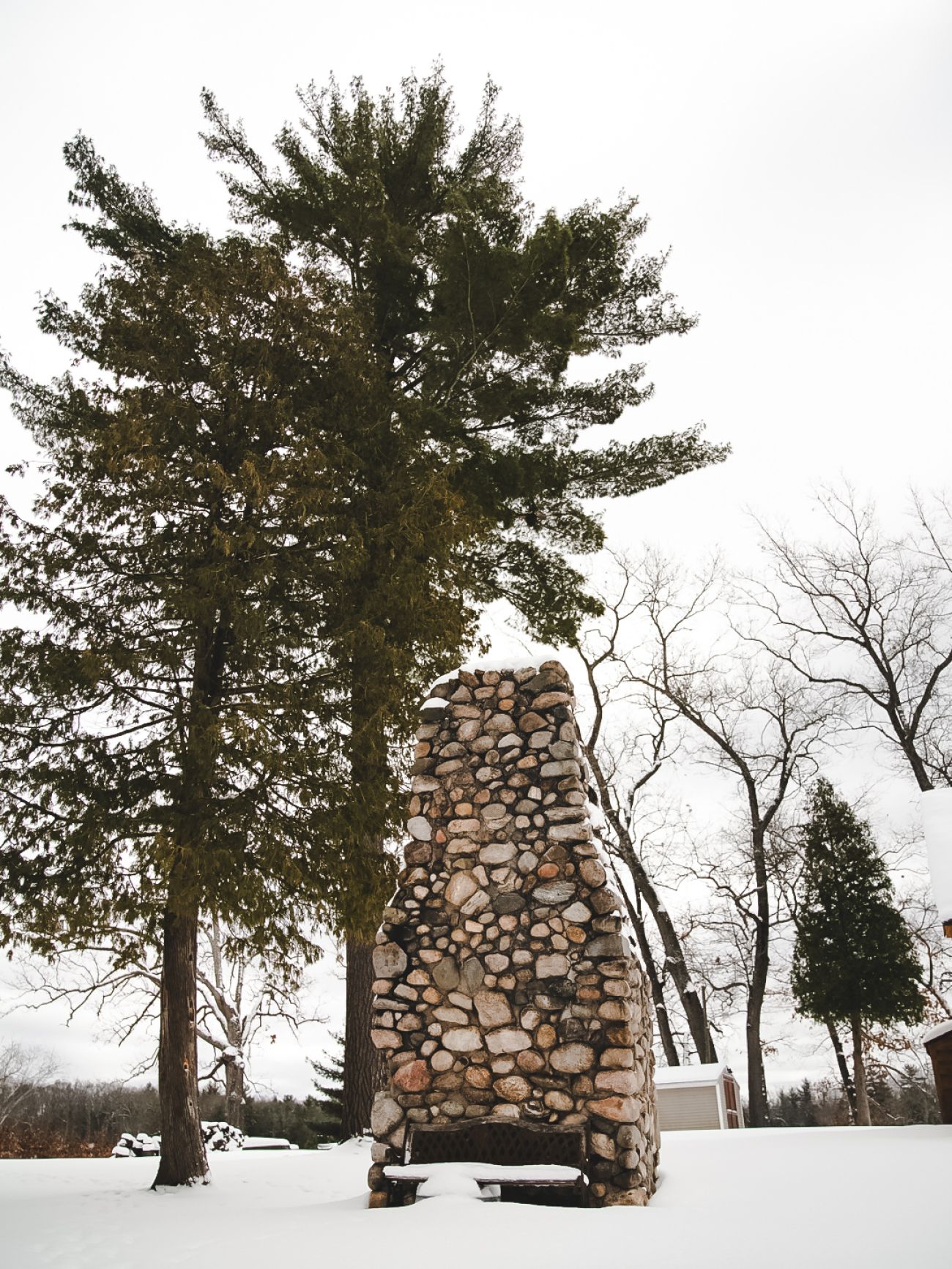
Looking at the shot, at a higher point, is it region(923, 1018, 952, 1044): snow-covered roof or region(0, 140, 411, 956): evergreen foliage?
region(0, 140, 411, 956): evergreen foliage

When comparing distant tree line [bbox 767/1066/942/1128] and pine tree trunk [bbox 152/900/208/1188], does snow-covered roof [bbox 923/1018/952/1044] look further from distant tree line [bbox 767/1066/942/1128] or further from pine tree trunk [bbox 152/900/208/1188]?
pine tree trunk [bbox 152/900/208/1188]

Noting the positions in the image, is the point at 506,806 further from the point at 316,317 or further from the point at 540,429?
the point at 540,429

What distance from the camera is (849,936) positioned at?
557 inches

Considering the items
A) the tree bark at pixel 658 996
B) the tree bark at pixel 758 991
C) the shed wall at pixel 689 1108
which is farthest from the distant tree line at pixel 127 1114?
the tree bark at pixel 758 991

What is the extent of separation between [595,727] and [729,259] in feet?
34.5

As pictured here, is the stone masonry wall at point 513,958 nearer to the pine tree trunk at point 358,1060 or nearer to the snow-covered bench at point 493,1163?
the snow-covered bench at point 493,1163

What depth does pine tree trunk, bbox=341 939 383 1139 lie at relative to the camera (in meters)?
9.06

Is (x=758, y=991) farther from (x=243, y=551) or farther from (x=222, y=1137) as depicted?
(x=243, y=551)

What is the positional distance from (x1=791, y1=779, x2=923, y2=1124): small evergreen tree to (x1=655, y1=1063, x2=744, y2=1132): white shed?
6.81ft

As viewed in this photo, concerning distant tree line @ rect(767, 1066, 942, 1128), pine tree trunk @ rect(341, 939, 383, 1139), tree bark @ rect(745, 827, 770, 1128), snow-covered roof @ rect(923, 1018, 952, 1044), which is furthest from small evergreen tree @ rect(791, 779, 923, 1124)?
pine tree trunk @ rect(341, 939, 383, 1139)

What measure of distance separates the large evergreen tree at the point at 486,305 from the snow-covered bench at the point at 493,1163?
424cm

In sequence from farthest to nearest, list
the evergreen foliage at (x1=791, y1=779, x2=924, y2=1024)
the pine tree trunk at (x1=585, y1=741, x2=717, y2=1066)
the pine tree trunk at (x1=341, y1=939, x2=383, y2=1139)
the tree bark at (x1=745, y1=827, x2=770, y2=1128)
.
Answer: the pine tree trunk at (x1=585, y1=741, x2=717, y2=1066) < the tree bark at (x1=745, y1=827, x2=770, y2=1128) < the evergreen foliage at (x1=791, y1=779, x2=924, y2=1024) < the pine tree trunk at (x1=341, y1=939, x2=383, y2=1139)

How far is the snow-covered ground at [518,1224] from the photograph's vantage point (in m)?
3.67

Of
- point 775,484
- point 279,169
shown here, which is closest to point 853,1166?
point 279,169
